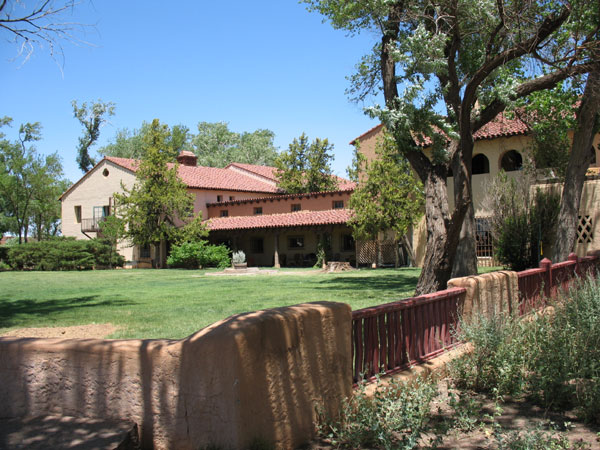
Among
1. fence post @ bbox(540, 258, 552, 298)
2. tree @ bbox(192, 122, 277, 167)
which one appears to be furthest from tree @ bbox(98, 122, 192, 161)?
fence post @ bbox(540, 258, 552, 298)

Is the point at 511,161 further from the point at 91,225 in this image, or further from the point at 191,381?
the point at 91,225

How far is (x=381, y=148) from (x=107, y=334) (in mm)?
20379

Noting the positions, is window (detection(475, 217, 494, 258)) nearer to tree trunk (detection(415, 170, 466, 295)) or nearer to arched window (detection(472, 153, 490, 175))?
arched window (detection(472, 153, 490, 175))

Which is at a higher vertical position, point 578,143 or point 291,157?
point 291,157

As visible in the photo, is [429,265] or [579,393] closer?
[579,393]

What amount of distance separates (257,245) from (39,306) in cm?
2520

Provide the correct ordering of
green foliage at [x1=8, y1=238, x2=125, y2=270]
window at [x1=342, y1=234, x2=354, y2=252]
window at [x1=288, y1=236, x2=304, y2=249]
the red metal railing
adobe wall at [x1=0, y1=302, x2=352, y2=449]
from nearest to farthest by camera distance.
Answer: adobe wall at [x1=0, y1=302, x2=352, y2=449], the red metal railing, window at [x1=342, y1=234, x2=354, y2=252], green foliage at [x1=8, y1=238, x2=125, y2=270], window at [x1=288, y1=236, x2=304, y2=249]

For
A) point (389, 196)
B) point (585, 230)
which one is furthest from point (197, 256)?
point (585, 230)

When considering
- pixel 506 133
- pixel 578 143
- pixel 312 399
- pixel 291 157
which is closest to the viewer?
pixel 312 399

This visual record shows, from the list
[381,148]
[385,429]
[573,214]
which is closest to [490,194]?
[573,214]

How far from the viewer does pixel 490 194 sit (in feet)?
63.2

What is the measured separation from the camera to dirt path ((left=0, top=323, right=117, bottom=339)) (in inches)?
332

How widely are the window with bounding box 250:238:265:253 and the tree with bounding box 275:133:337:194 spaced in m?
5.43

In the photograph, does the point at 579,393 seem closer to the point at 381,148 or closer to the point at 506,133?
the point at 506,133
